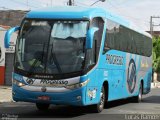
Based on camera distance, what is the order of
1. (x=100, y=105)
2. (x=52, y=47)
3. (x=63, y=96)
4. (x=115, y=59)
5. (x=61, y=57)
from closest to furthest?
1. (x=63, y=96)
2. (x=61, y=57)
3. (x=52, y=47)
4. (x=100, y=105)
5. (x=115, y=59)

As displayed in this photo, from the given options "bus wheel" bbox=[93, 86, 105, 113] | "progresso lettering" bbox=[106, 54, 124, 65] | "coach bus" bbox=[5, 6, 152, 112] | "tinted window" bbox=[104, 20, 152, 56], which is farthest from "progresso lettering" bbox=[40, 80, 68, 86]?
"progresso lettering" bbox=[106, 54, 124, 65]

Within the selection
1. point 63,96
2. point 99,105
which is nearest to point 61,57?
point 63,96

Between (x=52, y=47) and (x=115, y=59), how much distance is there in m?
4.26

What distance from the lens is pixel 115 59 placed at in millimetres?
19266

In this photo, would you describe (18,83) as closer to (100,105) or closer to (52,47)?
(52,47)

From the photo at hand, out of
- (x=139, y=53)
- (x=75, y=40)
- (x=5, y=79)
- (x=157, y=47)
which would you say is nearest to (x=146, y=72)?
(x=139, y=53)

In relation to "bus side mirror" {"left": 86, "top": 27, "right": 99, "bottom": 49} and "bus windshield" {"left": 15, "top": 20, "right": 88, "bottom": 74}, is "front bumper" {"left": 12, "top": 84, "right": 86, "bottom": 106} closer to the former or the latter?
"bus windshield" {"left": 15, "top": 20, "right": 88, "bottom": 74}

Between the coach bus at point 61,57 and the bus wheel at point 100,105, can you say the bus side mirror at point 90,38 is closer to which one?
the coach bus at point 61,57

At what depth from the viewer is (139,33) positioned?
959 inches

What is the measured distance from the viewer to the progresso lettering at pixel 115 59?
59.8ft

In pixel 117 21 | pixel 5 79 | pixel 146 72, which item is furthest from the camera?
pixel 5 79

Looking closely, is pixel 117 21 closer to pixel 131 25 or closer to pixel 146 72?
pixel 131 25

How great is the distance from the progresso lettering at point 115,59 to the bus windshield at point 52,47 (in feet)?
8.39

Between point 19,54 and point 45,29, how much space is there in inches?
44.7
